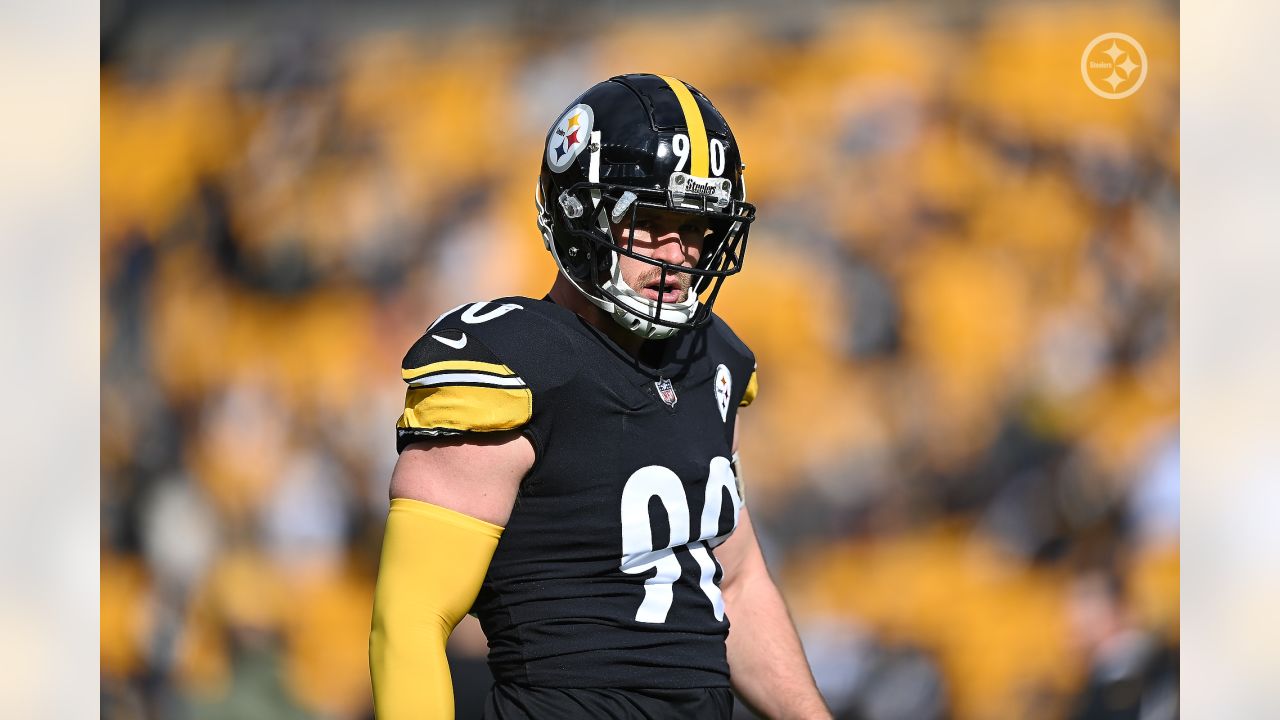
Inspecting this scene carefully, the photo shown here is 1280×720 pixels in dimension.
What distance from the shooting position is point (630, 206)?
1.29 metres

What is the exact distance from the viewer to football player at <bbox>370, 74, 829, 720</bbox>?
3.86 ft

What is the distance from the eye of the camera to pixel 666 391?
1340 millimetres

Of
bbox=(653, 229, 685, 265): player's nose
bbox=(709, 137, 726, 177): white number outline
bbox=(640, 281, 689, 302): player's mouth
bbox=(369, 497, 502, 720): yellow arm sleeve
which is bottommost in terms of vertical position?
bbox=(369, 497, 502, 720): yellow arm sleeve

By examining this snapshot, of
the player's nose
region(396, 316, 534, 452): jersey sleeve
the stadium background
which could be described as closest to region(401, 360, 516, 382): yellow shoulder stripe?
region(396, 316, 534, 452): jersey sleeve

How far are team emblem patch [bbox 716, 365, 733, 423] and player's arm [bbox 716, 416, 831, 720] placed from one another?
89 mm

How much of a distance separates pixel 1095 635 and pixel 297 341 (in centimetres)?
167

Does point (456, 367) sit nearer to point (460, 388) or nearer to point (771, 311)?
point (460, 388)

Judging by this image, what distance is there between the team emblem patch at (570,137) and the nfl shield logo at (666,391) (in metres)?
0.26

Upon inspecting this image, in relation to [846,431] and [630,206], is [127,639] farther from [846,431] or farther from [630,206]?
[630,206]

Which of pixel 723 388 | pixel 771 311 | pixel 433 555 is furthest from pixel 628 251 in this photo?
pixel 771 311

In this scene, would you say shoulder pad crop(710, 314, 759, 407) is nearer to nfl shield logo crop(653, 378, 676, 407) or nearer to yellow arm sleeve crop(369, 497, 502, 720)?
nfl shield logo crop(653, 378, 676, 407)

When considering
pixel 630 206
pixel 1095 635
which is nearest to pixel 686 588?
pixel 630 206

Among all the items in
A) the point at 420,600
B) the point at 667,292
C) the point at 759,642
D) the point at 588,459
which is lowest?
the point at 759,642

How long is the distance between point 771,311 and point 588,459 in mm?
1216
